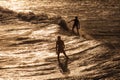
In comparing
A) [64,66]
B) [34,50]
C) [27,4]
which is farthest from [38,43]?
[27,4]

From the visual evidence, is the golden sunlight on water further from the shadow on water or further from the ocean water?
the shadow on water

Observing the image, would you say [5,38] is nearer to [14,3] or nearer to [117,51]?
[117,51]

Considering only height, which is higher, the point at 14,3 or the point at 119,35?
the point at 14,3

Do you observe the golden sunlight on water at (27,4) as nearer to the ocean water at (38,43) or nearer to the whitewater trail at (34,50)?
the ocean water at (38,43)

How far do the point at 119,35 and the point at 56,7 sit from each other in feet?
23.0

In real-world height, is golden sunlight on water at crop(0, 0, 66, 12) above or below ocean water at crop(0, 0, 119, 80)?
above

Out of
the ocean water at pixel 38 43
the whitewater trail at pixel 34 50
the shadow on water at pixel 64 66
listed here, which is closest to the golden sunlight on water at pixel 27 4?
the ocean water at pixel 38 43

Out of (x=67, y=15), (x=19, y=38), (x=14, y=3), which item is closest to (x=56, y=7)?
(x=67, y=15)

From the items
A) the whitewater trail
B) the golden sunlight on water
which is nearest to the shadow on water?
the whitewater trail

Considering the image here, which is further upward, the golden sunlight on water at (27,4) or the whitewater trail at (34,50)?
the golden sunlight on water at (27,4)

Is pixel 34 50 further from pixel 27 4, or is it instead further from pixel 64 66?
pixel 27 4

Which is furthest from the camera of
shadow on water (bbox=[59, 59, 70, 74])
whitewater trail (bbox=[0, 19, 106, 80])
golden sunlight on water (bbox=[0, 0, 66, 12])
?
golden sunlight on water (bbox=[0, 0, 66, 12])


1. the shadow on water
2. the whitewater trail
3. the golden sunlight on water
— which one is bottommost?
the shadow on water

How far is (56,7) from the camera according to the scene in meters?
27.8
